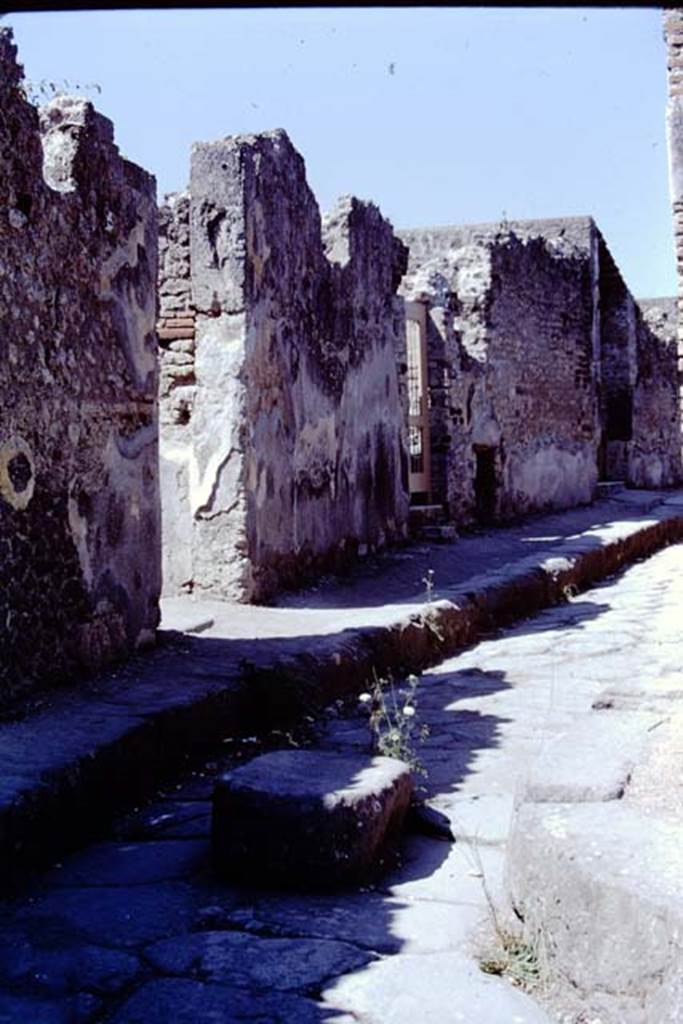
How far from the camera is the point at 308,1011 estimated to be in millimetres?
2205

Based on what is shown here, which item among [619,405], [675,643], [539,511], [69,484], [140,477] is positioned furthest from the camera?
[619,405]

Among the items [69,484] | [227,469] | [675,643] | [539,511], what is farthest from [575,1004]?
[539,511]

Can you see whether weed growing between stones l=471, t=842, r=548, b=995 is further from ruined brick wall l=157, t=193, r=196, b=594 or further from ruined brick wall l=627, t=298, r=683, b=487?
ruined brick wall l=627, t=298, r=683, b=487

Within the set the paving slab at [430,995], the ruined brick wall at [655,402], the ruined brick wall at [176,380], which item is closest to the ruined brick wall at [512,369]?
the ruined brick wall at [655,402]

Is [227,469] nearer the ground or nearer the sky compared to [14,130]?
nearer the ground

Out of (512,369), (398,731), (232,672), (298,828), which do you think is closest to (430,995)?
(298,828)

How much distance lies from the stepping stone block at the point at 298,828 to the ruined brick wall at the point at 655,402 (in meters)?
16.8

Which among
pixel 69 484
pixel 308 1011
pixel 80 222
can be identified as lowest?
pixel 308 1011

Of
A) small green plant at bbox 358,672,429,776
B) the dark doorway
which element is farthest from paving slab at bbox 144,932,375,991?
the dark doorway

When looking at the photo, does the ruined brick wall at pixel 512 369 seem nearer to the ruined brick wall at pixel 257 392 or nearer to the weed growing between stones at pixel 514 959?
the ruined brick wall at pixel 257 392

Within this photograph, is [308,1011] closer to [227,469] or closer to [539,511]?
[227,469]

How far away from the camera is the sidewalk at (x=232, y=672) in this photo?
125 inches

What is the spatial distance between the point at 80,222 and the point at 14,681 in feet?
5.83

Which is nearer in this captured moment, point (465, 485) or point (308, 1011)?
point (308, 1011)
